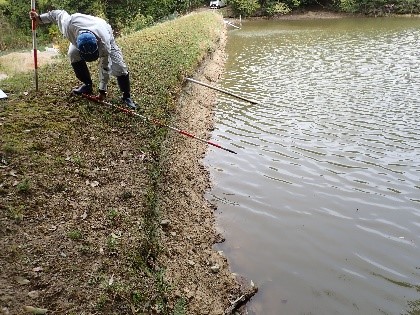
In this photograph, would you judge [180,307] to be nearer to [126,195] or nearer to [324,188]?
[126,195]

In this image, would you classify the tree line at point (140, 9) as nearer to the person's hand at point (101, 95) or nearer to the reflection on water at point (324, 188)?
the reflection on water at point (324, 188)

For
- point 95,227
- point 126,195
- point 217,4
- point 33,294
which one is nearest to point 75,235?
point 95,227

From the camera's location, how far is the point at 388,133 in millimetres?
10797

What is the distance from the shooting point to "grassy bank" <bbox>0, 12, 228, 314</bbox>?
4430 millimetres

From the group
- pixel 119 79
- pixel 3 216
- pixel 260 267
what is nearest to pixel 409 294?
pixel 260 267

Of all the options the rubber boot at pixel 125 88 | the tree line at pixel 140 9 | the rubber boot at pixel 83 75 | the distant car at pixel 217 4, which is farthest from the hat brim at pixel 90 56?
the distant car at pixel 217 4

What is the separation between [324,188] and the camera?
8258 millimetres

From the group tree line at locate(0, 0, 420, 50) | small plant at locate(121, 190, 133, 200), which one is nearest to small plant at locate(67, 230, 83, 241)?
small plant at locate(121, 190, 133, 200)

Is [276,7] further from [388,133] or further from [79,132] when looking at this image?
[79,132]

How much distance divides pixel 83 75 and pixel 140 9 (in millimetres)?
32585

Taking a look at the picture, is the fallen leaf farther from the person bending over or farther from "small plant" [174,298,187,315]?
the person bending over

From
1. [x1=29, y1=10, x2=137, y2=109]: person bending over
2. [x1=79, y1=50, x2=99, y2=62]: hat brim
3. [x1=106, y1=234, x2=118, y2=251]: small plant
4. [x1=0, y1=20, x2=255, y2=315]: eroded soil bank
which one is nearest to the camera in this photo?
[x1=0, y1=20, x2=255, y2=315]: eroded soil bank

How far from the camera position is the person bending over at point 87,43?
7.61 meters

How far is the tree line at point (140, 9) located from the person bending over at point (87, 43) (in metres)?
21.5
